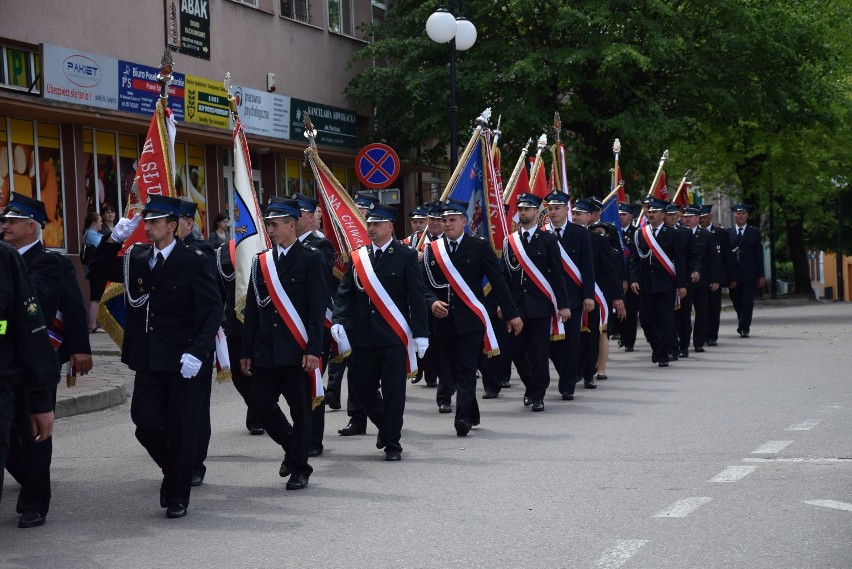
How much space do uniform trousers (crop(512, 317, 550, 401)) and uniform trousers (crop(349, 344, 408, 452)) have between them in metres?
2.77

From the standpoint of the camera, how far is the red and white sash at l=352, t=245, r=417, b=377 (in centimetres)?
1040

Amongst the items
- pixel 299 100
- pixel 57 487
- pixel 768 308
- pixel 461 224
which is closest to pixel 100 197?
pixel 299 100

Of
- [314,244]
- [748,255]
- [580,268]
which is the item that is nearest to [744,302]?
[748,255]

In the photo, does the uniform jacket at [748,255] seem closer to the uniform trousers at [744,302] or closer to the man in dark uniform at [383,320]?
the uniform trousers at [744,302]

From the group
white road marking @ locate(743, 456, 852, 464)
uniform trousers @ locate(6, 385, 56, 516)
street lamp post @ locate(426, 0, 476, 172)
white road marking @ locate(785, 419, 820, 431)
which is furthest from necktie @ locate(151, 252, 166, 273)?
street lamp post @ locate(426, 0, 476, 172)

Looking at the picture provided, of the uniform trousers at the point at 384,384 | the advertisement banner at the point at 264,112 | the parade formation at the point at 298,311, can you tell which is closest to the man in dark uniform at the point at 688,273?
the parade formation at the point at 298,311

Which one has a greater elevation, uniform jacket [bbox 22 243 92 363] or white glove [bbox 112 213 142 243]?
white glove [bbox 112 213 142 243]

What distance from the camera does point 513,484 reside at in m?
8.80

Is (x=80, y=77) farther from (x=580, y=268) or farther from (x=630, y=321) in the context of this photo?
(x=580, y=268)

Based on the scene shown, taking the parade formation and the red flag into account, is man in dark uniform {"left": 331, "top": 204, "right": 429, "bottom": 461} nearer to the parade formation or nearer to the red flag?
the parade formation

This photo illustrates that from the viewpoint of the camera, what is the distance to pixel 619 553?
6.67 metres

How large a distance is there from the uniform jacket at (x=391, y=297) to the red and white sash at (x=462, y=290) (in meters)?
1.21

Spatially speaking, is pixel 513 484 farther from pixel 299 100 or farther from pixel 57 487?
pixel 299 100

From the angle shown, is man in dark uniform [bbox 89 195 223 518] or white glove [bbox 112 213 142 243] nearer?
man in dark uniform [bbox 89 195 223 518]
